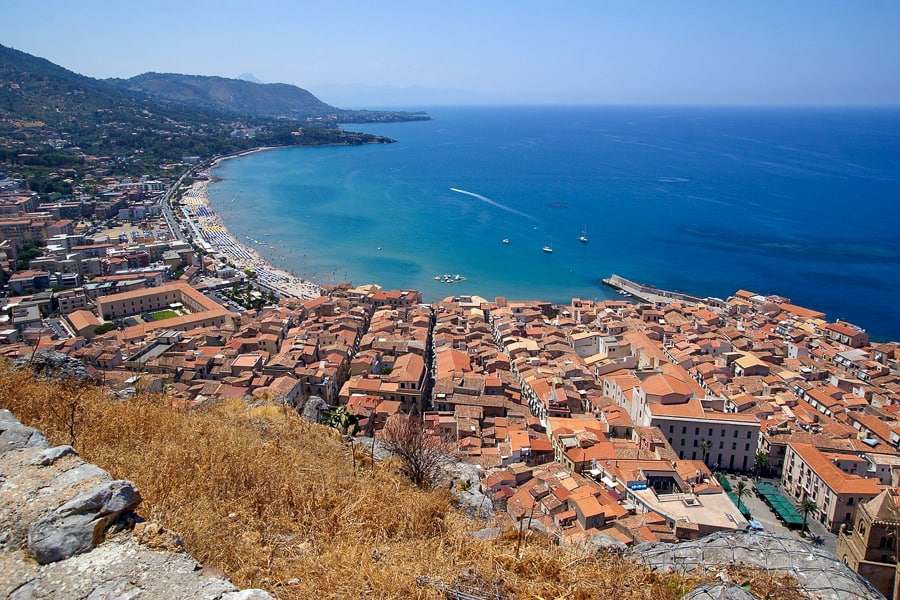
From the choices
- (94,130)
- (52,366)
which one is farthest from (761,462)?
(94,130)

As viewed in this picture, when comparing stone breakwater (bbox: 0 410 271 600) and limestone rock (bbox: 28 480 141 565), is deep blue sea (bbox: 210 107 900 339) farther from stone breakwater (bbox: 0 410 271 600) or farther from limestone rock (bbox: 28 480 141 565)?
limestone rock (bbox: 28 480 141 565)

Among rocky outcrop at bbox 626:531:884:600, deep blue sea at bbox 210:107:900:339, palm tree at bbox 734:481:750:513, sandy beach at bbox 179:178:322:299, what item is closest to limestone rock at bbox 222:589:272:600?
rocky outcrop at bbox 626:531:884:600

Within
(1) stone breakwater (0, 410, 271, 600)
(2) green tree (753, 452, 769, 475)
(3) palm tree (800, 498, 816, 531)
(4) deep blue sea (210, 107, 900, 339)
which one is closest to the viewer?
(1) stone breakwater (0, 410, 271, 600)

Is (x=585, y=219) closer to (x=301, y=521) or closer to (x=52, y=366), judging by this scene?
(x=52, y=366)

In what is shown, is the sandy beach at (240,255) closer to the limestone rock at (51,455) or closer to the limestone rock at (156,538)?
the limestone rock at (51,455)

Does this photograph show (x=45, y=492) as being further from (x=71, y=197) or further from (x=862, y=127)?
(x=862, y=127)

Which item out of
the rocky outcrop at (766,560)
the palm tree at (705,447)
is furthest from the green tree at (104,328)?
the rocky outcrop at (766,560)
